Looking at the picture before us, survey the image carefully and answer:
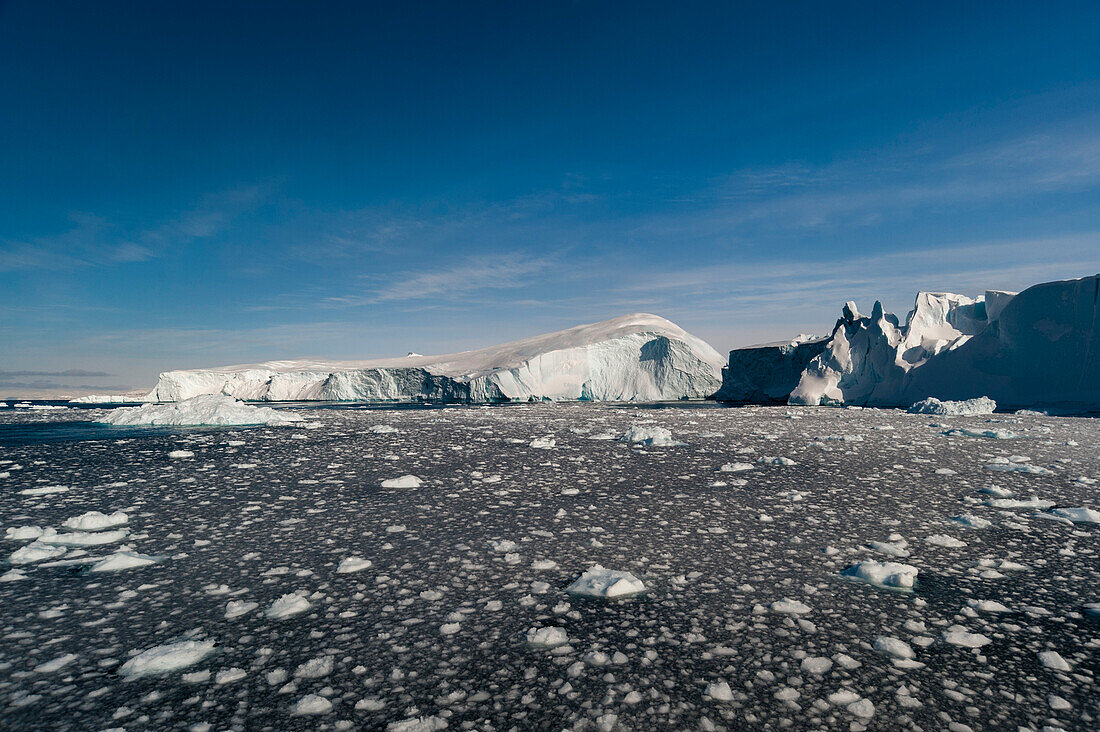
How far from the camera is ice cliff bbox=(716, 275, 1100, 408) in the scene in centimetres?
1527

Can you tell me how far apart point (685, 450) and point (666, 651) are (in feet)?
16.6

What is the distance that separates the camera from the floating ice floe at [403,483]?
14.8 feet

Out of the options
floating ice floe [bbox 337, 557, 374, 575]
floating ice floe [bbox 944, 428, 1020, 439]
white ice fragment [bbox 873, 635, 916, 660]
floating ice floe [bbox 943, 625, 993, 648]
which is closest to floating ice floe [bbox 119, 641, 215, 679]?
floating ice floe [bbox 337, 557, 374, 575]

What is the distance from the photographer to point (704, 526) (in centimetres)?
323

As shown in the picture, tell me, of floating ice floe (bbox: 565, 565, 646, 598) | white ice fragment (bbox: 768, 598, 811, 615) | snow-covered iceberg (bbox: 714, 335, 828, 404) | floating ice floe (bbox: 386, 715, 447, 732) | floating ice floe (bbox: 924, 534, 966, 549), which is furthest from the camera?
snow-covered iceberg (bbox: 714, 335, 828, 404)

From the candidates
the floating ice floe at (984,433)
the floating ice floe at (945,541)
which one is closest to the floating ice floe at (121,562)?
the floating ice floe at (945,541)

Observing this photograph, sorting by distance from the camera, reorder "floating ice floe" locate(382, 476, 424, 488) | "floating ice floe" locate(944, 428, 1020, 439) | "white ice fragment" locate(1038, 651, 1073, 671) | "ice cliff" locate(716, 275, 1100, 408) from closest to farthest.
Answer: "white ice fragment" locate(1038, 651, 1073, 671)
"floating ice floe" locate(382, 476, 424, 488)
"floating ice floe" locate(944, 428, 1020, 439)
"ice cliff" locate(716, 275, 1100, 408)

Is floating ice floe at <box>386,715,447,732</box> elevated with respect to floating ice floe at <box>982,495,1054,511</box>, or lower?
elevated

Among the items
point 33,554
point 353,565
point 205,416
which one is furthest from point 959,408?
point 205,416

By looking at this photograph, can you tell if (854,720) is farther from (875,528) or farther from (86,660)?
(86,660)

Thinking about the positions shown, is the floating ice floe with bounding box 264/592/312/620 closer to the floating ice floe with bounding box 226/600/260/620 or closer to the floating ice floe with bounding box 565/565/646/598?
the floating ice floe with bounding box 226/600/260/620

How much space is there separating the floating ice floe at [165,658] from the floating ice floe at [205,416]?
1161 centimetres

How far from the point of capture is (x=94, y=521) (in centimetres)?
330

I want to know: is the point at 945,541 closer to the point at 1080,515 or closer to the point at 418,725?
the point at 1080,515
